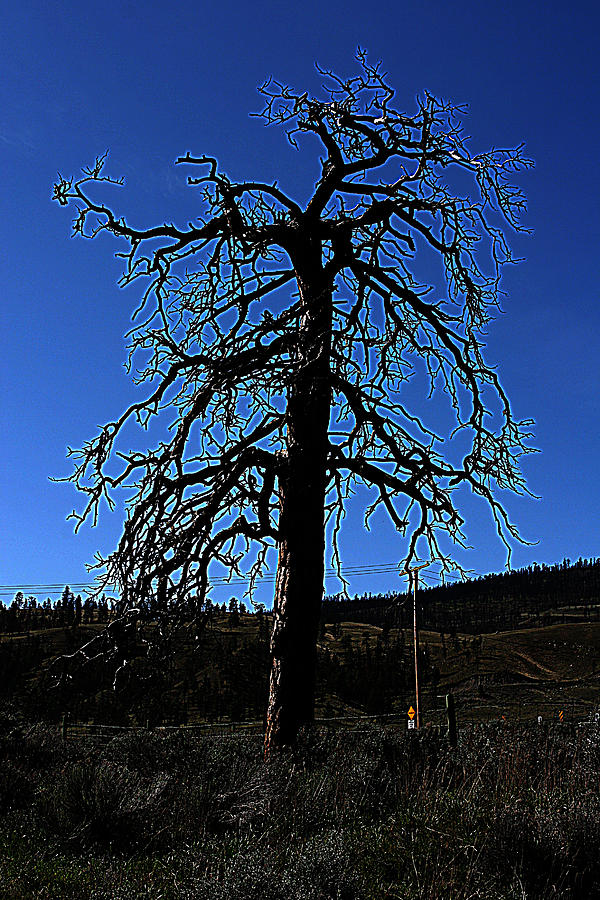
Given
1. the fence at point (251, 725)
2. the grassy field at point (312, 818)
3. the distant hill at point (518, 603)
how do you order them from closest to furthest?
the grassy field at point (312, 818)
the fence at point (251, 725)
the distant hill at point (518, 603)

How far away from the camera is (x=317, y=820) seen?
6199mm

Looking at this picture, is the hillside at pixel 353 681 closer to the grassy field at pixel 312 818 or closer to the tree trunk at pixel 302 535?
the tree trunk at pixel 302 535

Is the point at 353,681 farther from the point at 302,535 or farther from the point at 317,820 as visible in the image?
the point at 317,820

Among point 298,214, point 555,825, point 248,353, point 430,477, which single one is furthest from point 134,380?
point 555,825

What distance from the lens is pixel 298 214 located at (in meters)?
10.2

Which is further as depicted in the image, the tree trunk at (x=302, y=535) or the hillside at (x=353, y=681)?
the hillside at (x=353, y=681)

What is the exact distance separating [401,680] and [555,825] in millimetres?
44137

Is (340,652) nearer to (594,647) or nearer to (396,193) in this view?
(594,647)

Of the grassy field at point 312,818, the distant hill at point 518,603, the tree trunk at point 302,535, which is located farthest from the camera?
the distant hill at point 518,603

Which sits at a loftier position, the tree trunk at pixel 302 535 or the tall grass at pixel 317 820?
the tree trunk at pixel 302 535

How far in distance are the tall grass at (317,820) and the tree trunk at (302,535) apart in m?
0.60

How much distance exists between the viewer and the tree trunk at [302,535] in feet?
28.2

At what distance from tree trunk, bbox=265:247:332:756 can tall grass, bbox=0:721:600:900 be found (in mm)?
604

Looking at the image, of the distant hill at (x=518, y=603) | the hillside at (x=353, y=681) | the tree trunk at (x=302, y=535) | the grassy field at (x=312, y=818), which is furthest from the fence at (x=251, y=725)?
the distant hill at (x=518, y=603)
